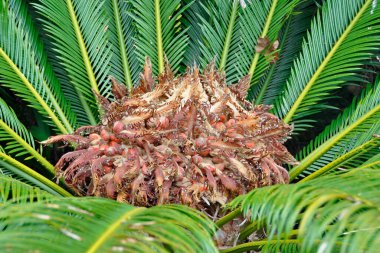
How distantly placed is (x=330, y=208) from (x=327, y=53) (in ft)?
4.91

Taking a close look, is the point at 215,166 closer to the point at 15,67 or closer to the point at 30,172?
the point at 30,172

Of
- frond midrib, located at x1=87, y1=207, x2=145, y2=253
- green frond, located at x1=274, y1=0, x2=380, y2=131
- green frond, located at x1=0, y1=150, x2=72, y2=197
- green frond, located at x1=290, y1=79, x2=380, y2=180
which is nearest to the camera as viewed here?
frond midrib, located at x1=87, y1=207, x2=145, y2=253

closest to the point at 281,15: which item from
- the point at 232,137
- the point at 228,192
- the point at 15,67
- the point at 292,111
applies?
the point at 292,111

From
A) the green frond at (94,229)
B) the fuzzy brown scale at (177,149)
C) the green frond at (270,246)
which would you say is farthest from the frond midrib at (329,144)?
the green frond at (94,229)

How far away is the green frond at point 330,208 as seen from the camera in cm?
112

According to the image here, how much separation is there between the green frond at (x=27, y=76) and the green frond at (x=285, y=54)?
0.94m

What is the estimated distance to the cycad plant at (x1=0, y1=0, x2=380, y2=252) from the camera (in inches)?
47.7

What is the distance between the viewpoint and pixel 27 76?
95.5 inches

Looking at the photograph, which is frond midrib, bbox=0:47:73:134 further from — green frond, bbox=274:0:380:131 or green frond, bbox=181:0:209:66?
green frond, bbox=274:0:380:131

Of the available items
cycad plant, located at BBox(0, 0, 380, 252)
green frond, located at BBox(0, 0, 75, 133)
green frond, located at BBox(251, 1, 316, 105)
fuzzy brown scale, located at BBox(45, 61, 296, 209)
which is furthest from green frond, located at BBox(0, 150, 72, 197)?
green frond, located at BBox(251, 1, 316, 105)

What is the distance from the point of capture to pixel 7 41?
2389 mm

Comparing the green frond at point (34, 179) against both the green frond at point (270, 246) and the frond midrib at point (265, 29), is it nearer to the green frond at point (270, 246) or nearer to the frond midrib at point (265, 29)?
the green frond at point (270, 246)

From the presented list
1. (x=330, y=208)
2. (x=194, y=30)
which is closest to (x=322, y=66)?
(x=194, y=30)

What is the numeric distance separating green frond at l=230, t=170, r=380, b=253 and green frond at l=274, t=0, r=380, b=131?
43.5 inches
